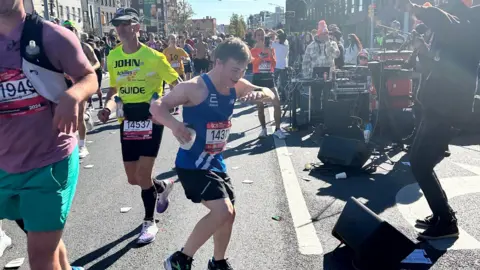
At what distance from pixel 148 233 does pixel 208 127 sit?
1.63 metres

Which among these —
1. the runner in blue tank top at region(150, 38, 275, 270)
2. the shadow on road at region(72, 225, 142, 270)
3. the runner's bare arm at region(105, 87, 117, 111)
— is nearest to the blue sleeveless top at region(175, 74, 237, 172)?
the runner in blue tank top at region(150, 38, 275, 270)

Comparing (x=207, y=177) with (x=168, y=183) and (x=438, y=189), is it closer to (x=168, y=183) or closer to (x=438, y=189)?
(x=168, y=183)

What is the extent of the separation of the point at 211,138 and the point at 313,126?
6.74m

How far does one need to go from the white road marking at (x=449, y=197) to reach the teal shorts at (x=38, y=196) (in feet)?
10.7

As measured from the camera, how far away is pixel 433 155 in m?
4.39

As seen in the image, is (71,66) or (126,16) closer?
(71,66)

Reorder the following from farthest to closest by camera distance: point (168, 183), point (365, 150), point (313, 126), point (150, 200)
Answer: point (313, 126), point (365, 150), point (168, 183), point (150, 200)

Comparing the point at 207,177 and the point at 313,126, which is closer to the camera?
the point at 207,177

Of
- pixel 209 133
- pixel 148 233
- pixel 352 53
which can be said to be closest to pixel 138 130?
pixel 148 233

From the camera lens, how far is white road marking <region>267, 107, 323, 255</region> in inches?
167

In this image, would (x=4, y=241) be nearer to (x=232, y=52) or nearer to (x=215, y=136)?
(x=215, y=136)

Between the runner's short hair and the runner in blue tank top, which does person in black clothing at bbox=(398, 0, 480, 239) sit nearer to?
the runner in blue tank top

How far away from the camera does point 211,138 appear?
3432 mm

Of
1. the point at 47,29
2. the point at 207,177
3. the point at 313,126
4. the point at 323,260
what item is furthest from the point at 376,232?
the point at 313,126
